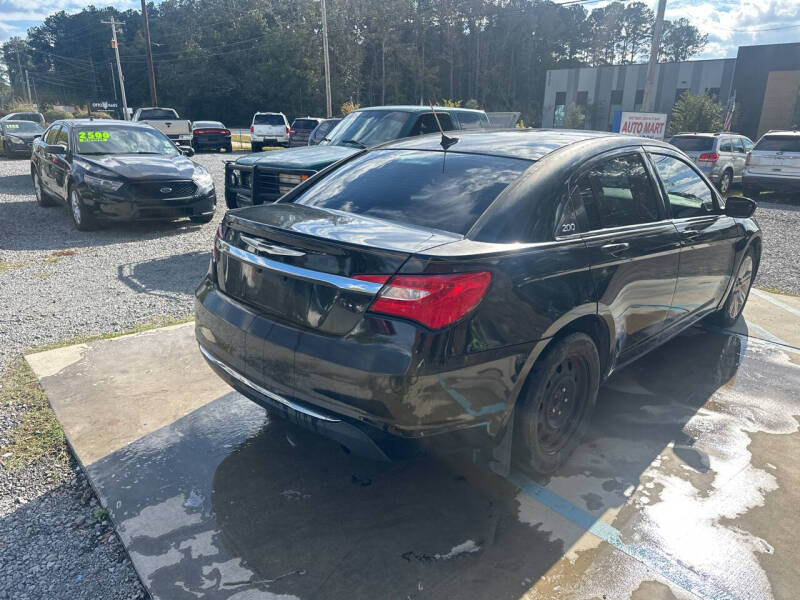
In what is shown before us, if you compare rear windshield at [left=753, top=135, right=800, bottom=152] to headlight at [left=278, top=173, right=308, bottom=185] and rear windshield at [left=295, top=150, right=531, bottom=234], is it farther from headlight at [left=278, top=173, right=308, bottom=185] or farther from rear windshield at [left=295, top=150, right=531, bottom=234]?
rear windshield at [left=295, top=150, right=531, bottom=234]

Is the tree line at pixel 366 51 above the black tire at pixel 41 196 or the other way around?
above

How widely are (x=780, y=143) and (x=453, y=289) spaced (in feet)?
53.7

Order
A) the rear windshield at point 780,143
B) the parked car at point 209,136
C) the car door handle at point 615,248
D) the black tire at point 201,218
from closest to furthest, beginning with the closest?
the car door handle at point 615,248, the black tire at point 201,218, the rear windshield at point 780,143, the parked car at point 209,136

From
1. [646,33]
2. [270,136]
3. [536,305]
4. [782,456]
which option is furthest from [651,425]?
[646,33]

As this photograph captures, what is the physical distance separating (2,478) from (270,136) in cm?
2667

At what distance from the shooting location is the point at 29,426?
11.4ft

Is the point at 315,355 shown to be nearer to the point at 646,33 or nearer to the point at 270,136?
the point at 270,136

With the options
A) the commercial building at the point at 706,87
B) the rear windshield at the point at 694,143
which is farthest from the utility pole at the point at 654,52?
the commercial building at the point at 706,87

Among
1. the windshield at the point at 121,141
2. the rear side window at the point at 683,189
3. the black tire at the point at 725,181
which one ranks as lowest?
the black tire at the point at 725,181

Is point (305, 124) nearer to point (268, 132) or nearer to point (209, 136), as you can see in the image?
point (268, 132)

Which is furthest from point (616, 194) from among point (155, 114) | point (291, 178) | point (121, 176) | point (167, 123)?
point (155, 114)

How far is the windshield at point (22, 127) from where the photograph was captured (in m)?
21.5

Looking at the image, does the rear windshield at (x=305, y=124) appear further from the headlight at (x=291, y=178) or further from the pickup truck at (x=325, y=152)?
the headlight at (x=291, y=178)

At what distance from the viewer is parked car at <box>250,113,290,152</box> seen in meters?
27.9
